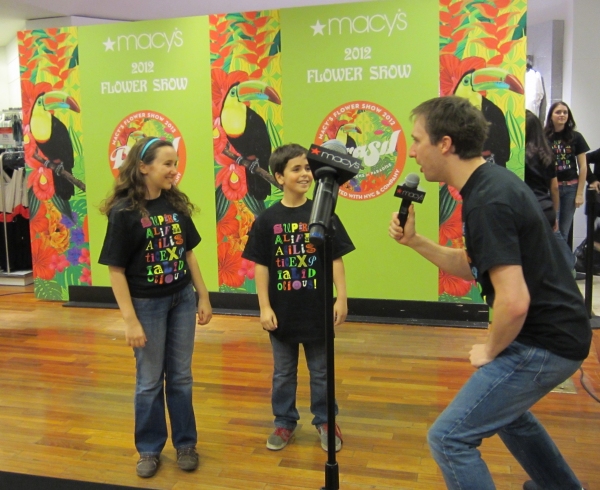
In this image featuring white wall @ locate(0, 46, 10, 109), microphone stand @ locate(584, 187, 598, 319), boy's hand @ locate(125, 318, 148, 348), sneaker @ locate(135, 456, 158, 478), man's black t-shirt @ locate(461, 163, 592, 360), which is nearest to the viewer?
man's black t-shirt @ locate(461, 163, 592, 360)

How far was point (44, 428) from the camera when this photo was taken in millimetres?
3219

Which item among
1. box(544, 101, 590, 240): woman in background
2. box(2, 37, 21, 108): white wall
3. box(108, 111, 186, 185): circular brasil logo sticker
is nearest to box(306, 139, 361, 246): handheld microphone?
box(108, 111, 186, 185): circular brasil logo sticker

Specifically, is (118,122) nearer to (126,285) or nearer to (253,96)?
(253,96)

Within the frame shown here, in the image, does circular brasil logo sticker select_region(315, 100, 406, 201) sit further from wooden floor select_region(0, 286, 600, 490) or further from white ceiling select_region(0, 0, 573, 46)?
white ceiling select_region(0, 0, 573, 46)

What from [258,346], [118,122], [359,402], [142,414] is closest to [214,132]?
[118,122]

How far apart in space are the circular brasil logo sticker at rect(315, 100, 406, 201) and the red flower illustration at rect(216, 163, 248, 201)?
2.26ft

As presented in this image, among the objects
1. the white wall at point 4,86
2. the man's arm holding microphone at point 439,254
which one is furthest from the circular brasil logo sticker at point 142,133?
the white wall at point 4,86

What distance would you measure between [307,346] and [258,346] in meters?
1.68

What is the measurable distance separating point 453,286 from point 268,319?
8.09 feet

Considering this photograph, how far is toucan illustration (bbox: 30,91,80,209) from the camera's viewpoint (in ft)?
18.5

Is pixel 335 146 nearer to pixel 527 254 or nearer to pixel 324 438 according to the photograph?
pixel 527 254

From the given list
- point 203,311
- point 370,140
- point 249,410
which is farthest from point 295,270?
point 370,140

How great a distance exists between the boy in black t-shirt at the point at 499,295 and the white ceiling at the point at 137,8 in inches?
211

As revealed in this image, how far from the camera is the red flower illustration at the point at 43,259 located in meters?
5.85
